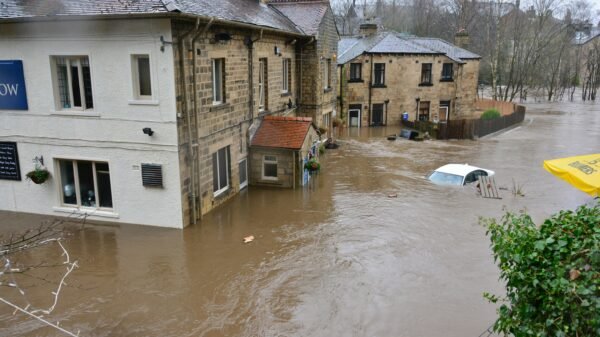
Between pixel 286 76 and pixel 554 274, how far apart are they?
62.2 feet

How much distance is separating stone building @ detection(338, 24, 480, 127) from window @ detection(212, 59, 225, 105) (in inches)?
746

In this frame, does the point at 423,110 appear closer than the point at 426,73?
No

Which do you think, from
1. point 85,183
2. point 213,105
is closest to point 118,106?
point 85,183

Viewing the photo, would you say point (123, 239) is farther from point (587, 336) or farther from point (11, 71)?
point (587, 336)

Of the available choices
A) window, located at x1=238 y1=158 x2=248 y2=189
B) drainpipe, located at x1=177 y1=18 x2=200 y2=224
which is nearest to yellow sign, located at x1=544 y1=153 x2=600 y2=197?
drainpipe, located at x1=177 y1=18 x2=200 y2=224

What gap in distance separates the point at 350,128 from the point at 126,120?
74.8 ft

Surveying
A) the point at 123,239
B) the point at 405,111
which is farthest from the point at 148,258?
the point at 405,111

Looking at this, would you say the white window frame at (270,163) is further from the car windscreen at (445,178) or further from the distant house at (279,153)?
the car windscreen at (445,178)

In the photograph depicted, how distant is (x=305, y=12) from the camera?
23922mm

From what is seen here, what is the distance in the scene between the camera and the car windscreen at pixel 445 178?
18.5 meters

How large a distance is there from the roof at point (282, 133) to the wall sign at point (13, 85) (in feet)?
24.5

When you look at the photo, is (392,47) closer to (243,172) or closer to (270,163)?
(270,163)

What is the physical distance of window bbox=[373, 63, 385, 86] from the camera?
3441 centimetres

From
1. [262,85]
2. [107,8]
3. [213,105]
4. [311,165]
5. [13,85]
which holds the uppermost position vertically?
[107,8]
